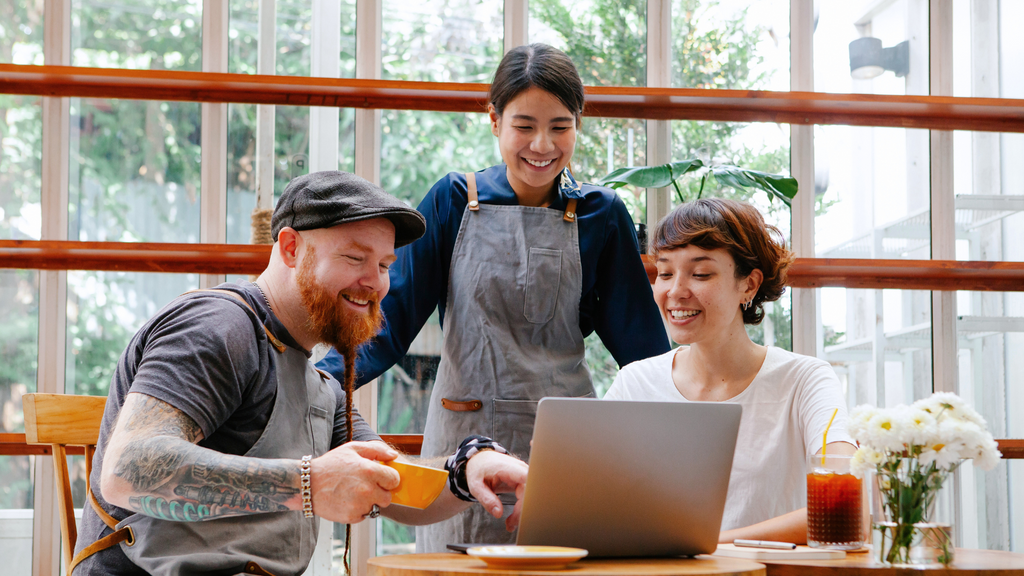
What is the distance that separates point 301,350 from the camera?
1555 millimetres

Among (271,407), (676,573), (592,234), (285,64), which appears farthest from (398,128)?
(676,573)

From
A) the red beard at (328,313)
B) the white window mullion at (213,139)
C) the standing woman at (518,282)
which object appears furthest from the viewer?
the white window mullion at (213,139)

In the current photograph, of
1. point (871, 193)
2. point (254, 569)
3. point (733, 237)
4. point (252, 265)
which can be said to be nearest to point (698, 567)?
point (254, 569)

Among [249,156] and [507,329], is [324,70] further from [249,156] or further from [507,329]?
[507,329]

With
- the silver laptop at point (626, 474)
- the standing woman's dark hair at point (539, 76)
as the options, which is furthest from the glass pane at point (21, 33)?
the silver laptop at point (626, 474)

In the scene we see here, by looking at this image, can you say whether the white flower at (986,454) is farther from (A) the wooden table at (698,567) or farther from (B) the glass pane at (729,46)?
(B) the glass pane at (729,46)

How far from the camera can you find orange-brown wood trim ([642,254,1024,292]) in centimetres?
324

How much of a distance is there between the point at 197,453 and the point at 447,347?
38.8 inches

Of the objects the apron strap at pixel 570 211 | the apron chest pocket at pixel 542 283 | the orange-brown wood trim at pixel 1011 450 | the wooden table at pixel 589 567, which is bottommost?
the orange-brown wood trim at pixel 1011 450

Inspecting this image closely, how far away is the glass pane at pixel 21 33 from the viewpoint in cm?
322

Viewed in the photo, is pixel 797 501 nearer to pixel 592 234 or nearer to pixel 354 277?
pixel 592 234

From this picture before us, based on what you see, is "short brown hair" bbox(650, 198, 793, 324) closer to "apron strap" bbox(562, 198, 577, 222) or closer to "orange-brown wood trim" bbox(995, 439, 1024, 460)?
"apron strap" bbox(562, 198, 577, 222)

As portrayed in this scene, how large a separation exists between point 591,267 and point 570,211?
0.14 meters

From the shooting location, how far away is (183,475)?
1.19 metres
